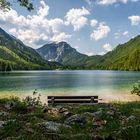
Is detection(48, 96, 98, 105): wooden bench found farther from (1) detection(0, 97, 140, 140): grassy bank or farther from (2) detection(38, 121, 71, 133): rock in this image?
(2) detection(38, 121, 71, 133): rock

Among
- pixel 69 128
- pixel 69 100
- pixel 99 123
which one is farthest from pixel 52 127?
pixel 69 100

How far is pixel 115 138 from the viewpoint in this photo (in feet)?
34.2

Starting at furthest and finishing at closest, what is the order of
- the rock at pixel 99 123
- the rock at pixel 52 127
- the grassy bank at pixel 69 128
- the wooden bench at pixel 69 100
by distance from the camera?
the wooden bench at pixel 69 100 → the rock at pixel 99 123 → the rock at pixel 52 127 → the grassy bank at pixel 69 128

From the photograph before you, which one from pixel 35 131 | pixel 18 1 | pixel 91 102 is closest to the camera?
pixel 35 131

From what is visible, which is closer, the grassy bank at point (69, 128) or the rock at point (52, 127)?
the grassy bank at point (69, 128)

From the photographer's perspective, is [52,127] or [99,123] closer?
[52,127]

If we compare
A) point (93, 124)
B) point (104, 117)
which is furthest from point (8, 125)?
point (104, 117)

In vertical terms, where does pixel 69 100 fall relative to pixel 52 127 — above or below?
below

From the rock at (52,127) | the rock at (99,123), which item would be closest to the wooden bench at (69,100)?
the rock at (99,123)

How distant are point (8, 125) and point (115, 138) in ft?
14.3

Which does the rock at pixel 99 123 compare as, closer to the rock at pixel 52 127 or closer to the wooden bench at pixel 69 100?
the rock at pixel 52 127

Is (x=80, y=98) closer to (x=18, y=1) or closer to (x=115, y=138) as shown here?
(x=18, y=1)

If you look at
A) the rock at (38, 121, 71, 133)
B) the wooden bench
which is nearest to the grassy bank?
the rock at (38, 121, 71, 133)

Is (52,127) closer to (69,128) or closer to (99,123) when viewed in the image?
(69,128)
